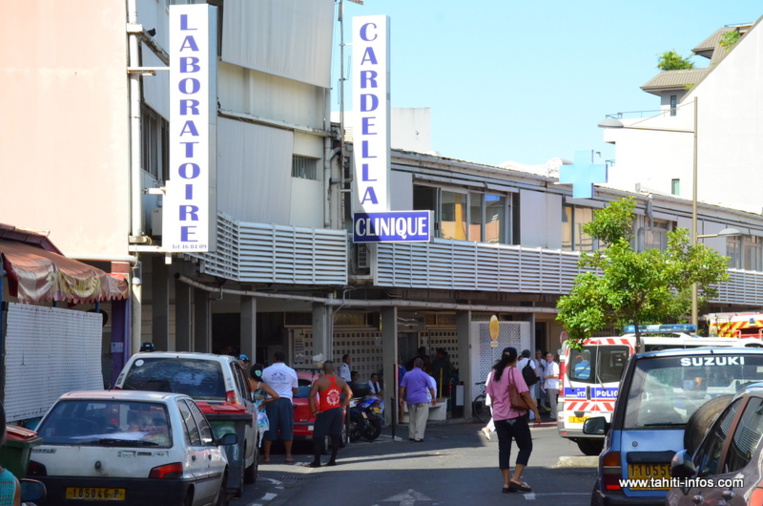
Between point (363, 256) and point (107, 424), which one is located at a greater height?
point (363, 256)

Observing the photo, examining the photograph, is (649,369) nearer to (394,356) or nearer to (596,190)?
(394,356)

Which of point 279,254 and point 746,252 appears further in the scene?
point 746,252

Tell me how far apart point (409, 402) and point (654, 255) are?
5938mm

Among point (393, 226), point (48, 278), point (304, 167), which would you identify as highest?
point (304, 167)

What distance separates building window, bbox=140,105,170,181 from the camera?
21125 millimetres

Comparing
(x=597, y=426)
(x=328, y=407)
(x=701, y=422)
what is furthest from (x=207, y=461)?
(x=328, y=407)

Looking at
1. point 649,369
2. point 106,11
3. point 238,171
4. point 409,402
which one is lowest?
point 409,402

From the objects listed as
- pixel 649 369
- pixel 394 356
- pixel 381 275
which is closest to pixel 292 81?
pixel 381 275

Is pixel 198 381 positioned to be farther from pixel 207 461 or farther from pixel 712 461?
pixel 712 461

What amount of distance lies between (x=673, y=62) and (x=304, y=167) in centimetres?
5836

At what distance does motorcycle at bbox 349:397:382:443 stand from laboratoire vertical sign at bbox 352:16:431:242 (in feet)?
15.3

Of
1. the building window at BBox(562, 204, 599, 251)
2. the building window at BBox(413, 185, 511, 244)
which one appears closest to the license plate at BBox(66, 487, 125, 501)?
the building window at BBox(413, 185, 511, 244)

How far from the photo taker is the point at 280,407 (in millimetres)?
19750

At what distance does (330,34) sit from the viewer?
28.6m
